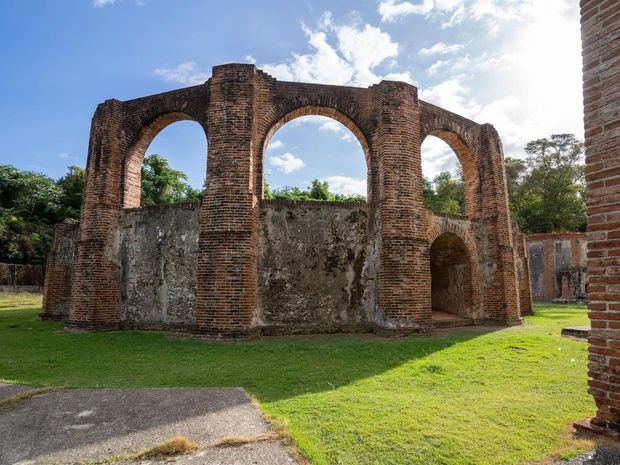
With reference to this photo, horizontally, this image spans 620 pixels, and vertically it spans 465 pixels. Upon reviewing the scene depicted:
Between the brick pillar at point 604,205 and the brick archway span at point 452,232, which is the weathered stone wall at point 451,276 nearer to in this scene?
the brick archway span at point 452,232

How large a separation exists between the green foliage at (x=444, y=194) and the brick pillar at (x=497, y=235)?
26.2m

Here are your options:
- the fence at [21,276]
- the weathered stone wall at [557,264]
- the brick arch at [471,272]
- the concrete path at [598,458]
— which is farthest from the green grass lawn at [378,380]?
the weathered stone wall at [557,264]

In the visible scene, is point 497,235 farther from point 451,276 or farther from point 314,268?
point 314,268

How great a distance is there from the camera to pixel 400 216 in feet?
30.2

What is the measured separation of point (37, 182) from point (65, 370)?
3477 centimetres

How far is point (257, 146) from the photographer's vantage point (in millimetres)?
9523

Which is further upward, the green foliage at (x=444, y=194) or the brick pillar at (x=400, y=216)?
the green foliage at (x=444, y=194)

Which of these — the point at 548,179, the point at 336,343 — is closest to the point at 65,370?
the point at 336,343

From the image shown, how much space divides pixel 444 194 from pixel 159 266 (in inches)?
1414

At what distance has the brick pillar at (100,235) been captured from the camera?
381 inches

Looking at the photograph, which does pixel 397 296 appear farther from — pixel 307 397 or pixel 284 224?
pixel 307 397

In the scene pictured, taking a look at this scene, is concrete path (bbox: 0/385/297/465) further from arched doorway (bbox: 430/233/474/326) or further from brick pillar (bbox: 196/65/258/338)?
arched doorway (bbox: 430/233/474/326)

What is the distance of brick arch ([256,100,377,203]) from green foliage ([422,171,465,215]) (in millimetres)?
28983

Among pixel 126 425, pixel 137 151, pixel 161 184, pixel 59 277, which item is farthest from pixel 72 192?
pixel 126 425
